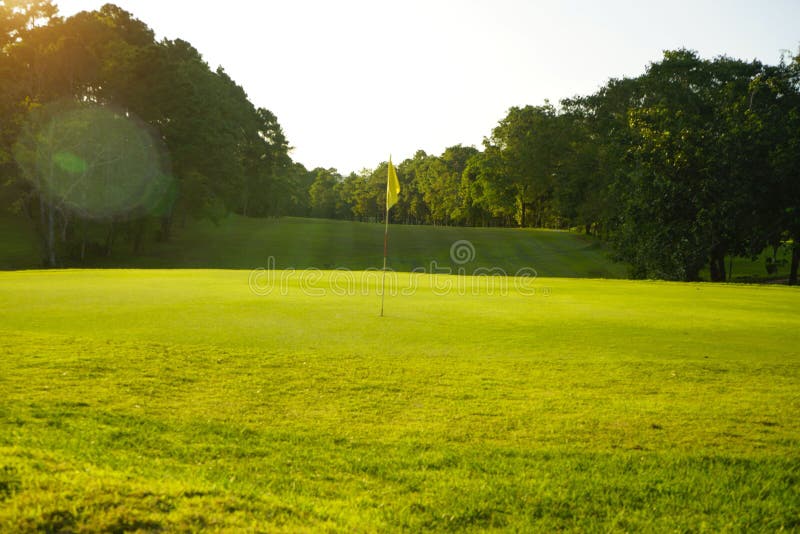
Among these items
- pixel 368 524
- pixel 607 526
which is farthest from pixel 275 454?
pixel 607 526

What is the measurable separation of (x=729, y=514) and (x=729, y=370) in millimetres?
4703

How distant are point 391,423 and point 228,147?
168ft

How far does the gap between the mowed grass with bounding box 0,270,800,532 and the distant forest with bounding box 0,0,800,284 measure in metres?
27.2

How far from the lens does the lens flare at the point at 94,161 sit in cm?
3738

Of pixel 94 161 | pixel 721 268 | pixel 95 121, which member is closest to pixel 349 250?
pixel 94 161

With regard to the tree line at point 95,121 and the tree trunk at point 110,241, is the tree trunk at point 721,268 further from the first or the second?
the tree trunk at point 110,241

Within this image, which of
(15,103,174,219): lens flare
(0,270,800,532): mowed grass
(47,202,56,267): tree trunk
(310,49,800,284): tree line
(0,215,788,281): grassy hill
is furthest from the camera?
(0,215,788,281): grassy hill

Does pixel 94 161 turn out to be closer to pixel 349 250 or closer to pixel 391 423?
pixel 349 250

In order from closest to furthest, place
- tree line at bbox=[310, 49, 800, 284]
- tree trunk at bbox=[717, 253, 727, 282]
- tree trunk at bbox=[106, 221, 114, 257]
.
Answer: tree line at bbox=[310, 49, 800, 284], tree trunk at bbox=[717, 253, 727, 282], tree trunk at bbox=[106, 221, 114, 257]

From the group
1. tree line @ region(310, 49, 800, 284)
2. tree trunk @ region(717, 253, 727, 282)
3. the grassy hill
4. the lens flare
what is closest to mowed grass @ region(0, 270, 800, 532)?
tree line @ region(310, 49, 800, 284)

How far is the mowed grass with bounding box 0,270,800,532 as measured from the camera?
4117mm

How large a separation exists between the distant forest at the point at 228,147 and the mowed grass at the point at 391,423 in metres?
27.2

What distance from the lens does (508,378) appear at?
775cm

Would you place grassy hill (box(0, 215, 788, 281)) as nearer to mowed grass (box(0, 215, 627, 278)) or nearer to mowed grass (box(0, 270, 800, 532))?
mowed grass (box(0, 215, 627, 278))
